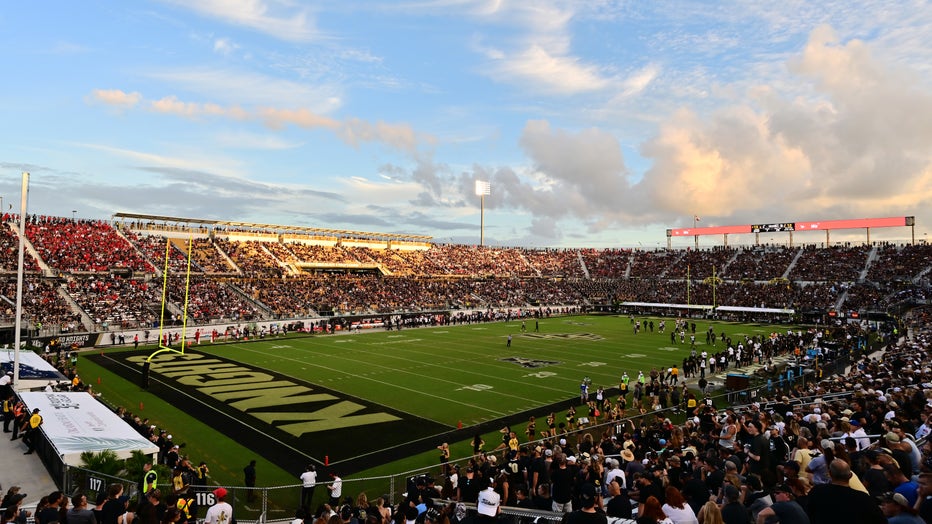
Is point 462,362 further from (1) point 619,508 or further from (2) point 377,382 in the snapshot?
(1) point 619,508

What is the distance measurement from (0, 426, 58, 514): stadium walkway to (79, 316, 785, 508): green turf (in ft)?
10.8

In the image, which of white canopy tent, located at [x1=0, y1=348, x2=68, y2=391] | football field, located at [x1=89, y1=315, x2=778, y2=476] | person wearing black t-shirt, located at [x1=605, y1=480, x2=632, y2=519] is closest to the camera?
person wearing black t-shirt, located at [x1=605, y1=480, x2=632, y2=519]

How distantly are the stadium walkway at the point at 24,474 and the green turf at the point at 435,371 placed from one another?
3.29m

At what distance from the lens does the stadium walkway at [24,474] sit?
11258 millimetres

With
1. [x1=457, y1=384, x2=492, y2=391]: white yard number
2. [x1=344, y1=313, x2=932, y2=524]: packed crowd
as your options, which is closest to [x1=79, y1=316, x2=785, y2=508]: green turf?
[x1=457, y1=384, x2=492, y2=391]: white yard number

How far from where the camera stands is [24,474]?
12.2m

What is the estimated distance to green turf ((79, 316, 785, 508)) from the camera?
16.3 meters

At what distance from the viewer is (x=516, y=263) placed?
263ft

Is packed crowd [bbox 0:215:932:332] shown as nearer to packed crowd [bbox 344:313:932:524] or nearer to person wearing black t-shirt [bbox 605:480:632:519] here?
packed crowd [bbox 344:313:932:524]

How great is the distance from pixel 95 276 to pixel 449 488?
42999mm

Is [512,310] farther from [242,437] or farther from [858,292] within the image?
[242,437]

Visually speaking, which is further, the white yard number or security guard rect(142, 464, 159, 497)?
the white yard number

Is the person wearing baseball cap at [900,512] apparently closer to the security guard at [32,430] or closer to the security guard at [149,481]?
the security guard at [149,481]

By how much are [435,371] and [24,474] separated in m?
16.9
